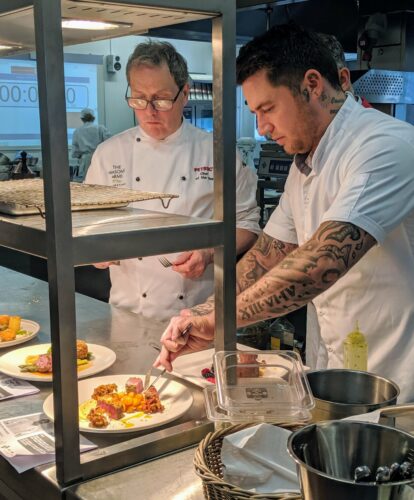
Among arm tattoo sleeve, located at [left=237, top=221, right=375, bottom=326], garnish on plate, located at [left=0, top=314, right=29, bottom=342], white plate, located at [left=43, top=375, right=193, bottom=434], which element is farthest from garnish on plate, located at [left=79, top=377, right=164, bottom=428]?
garnish on plate, located at [left=0, top=314, right=29, bottom=342]

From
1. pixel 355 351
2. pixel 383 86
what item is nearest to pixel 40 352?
pixel 355 351

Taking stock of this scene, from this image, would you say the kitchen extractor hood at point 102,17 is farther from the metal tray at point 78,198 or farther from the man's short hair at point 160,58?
the man's short hair at point 160,58

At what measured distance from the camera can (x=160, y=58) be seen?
8.33 ft

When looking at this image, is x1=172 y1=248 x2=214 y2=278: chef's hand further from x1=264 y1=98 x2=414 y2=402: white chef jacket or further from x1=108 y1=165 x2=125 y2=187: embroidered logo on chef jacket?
x1=108 y1=165 x2=125 y2=187: embroidered logo on chef jacket

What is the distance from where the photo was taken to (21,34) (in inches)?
63.7

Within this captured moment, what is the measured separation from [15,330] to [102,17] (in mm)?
1023

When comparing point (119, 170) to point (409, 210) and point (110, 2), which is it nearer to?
point (409, 210)

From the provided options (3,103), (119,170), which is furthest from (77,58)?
(119,170)

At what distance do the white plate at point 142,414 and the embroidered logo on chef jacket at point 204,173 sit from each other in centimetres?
126

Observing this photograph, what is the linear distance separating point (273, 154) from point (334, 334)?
8.84 feet

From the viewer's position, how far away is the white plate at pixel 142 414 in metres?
1.29

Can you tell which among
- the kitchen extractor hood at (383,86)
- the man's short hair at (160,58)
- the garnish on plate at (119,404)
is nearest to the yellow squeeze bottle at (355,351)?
the garnish on plate at (119,404)

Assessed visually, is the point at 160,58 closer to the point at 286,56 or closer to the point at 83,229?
the point at 286,56

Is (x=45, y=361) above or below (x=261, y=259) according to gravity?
below
